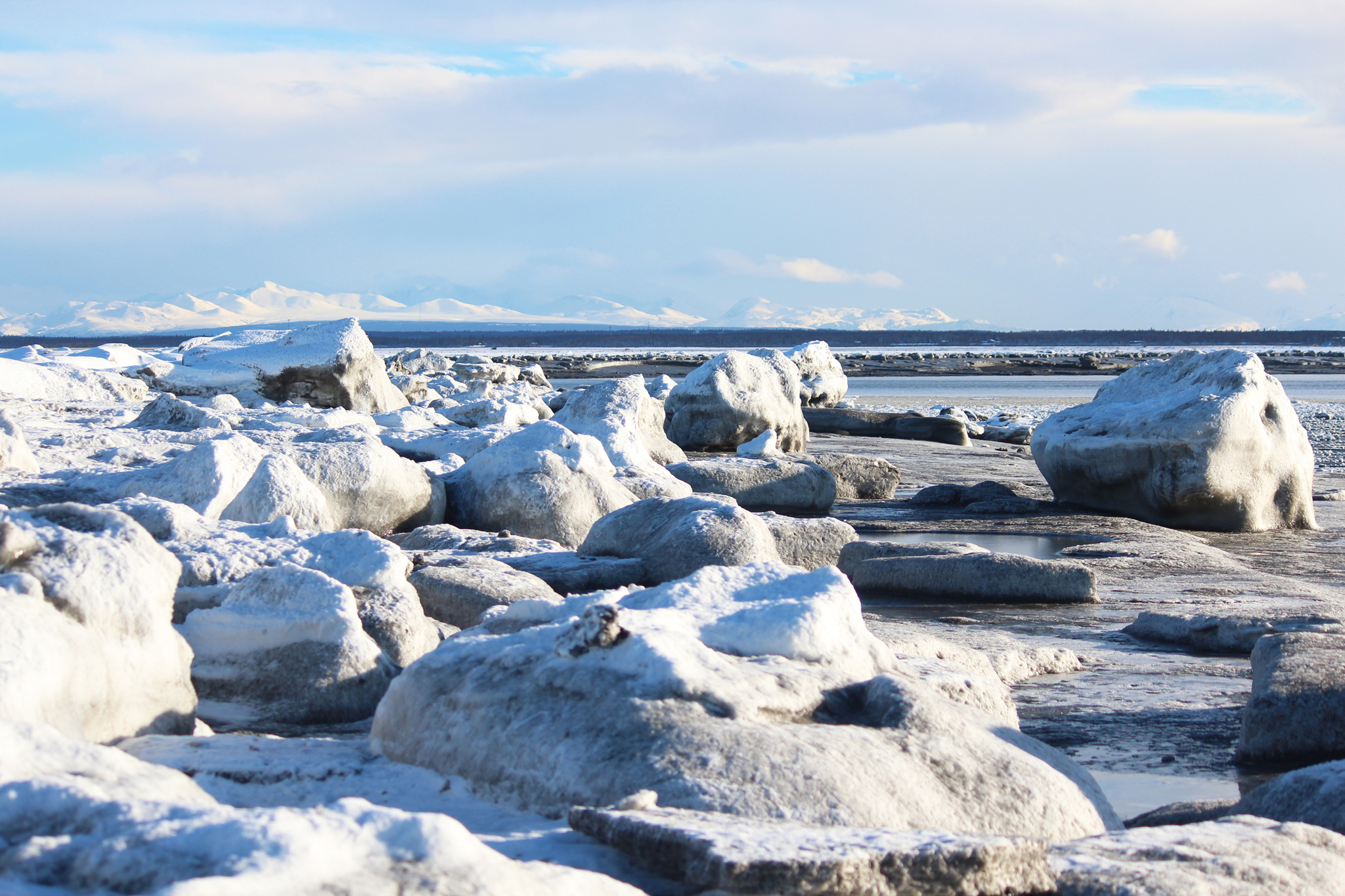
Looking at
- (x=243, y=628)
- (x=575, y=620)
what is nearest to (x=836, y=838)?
(x=575, y=620)

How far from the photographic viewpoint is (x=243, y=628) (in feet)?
14.8

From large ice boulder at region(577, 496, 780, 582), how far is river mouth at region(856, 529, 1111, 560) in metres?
3.10

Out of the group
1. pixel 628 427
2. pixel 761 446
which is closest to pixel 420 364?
pixel 761 446

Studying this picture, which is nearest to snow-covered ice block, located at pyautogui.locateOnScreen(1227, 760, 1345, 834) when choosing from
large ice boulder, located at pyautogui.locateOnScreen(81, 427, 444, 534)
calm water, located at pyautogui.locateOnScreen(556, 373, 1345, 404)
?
large ice boulder, located at pyautogui.locateOnScreen(81, 427, 444, 534)

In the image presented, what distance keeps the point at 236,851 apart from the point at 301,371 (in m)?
12.8

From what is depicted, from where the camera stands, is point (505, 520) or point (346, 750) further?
point (505, 520)

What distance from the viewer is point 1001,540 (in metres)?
10.8

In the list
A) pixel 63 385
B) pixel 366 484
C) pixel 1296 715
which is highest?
pixel 63 385

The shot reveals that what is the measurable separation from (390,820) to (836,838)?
0.94 metres

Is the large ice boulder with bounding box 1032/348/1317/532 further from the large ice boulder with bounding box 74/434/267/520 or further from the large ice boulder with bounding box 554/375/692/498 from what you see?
the large ice boulder with bounding box 74/434/267/520

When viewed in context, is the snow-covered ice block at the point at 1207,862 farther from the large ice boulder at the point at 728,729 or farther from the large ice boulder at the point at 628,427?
the large ice boulder at the point at 628,427

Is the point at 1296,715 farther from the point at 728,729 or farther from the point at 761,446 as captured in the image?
the point at 761,446

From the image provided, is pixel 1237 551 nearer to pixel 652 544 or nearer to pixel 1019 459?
pixel 652 544

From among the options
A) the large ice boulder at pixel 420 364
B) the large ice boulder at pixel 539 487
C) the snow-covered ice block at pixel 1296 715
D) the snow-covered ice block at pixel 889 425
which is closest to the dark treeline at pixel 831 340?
the large ice boulder at pixel 420 364
